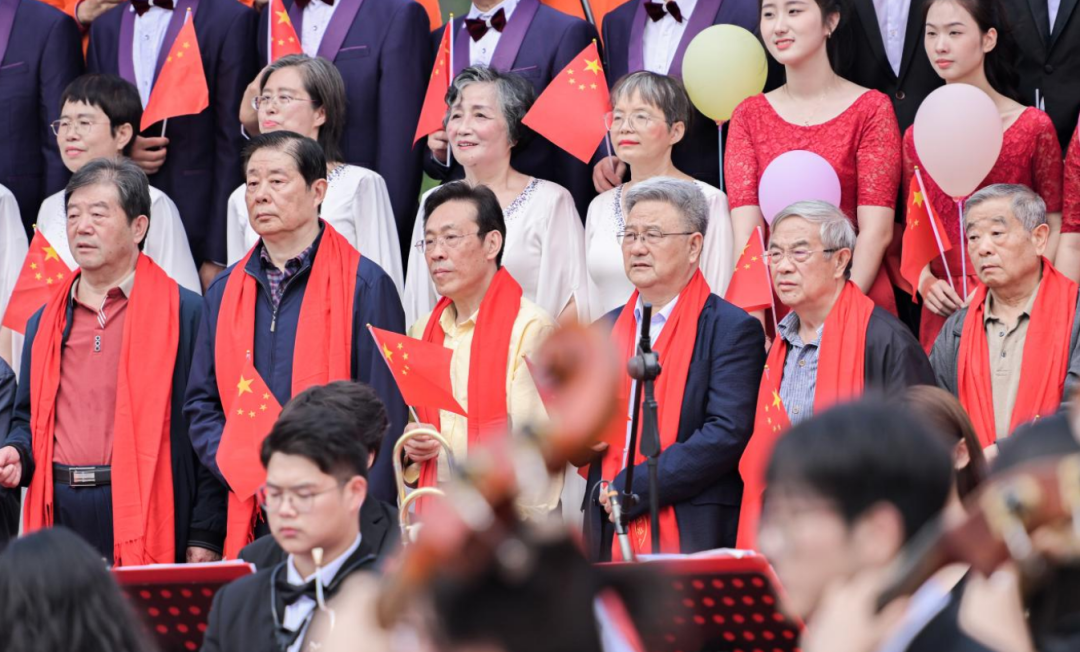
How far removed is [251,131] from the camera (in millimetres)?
6508

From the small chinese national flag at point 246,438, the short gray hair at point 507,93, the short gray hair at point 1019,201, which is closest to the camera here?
the short gray hair at point 1019,201

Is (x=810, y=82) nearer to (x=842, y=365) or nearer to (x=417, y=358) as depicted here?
(x=842, y=365)

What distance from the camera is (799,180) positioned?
5.33 meters

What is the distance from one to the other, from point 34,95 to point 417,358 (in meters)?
2.73

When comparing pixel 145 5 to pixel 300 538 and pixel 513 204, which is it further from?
pixel 300 538

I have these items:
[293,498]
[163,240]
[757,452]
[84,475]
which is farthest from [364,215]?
[293,498]

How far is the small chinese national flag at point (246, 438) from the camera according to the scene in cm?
504

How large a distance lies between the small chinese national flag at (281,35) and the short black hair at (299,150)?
0.89 metres

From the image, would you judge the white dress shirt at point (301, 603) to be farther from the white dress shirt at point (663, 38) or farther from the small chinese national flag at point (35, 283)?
the white dress shirt at point (663, 38)

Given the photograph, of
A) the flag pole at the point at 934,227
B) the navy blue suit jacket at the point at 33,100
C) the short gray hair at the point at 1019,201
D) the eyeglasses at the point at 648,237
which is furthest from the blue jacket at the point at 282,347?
the short gray hair at the point at 1019,201

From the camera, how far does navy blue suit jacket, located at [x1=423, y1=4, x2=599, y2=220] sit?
614cm

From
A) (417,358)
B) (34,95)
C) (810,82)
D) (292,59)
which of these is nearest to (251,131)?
(292,59)

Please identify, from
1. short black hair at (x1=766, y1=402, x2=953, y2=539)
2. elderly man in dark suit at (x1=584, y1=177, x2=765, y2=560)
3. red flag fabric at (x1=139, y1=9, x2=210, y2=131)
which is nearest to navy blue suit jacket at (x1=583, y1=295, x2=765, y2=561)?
elderly man in dark suit at (x1=584, y1=177, x2=765, y2=560)

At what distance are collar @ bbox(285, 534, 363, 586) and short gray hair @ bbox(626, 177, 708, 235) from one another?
2009 mm
